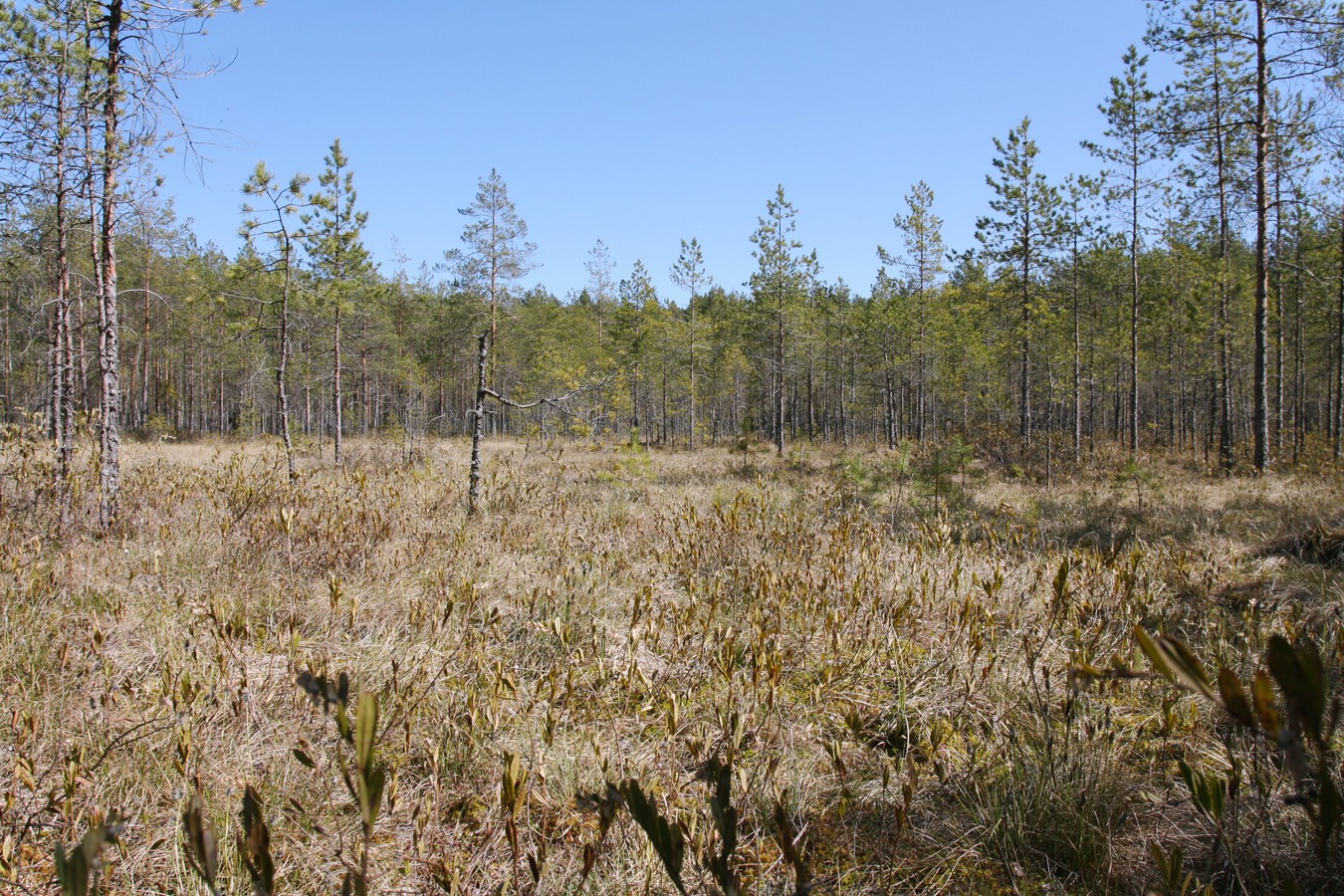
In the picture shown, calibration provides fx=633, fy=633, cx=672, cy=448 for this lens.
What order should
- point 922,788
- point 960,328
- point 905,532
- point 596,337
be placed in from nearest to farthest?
point 922,788 → point 905,532 → point 960,328 → point 596,337

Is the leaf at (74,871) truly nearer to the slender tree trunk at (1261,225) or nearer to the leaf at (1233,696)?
the leaf at (1233,696)

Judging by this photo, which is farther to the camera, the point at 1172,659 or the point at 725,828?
the point at 725,828

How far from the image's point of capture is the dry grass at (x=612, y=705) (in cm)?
193

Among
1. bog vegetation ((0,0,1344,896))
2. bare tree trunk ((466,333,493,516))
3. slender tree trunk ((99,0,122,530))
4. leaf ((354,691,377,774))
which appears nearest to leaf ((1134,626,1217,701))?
bog vegetation ((0,0,1344,896))

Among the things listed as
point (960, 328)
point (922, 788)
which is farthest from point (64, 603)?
point (960, 328)

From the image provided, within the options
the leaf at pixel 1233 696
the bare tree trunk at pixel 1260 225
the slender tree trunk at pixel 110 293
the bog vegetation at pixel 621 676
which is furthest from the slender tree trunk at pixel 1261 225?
the slender tree trunk at pixel 110 293

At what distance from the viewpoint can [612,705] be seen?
296cm

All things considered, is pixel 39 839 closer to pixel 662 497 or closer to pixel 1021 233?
pixel 662 497

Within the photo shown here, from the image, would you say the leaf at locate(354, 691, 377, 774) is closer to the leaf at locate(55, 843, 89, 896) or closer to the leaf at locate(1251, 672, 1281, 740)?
the leaf at locate(55, 843, 89, 896)

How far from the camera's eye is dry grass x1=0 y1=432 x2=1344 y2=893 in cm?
193

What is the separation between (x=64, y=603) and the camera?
362cm

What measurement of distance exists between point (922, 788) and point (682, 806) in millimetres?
995

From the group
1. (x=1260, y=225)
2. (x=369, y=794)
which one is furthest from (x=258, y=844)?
(x=1260, y=225)

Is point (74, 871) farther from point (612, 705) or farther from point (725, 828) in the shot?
point (612, 705)
